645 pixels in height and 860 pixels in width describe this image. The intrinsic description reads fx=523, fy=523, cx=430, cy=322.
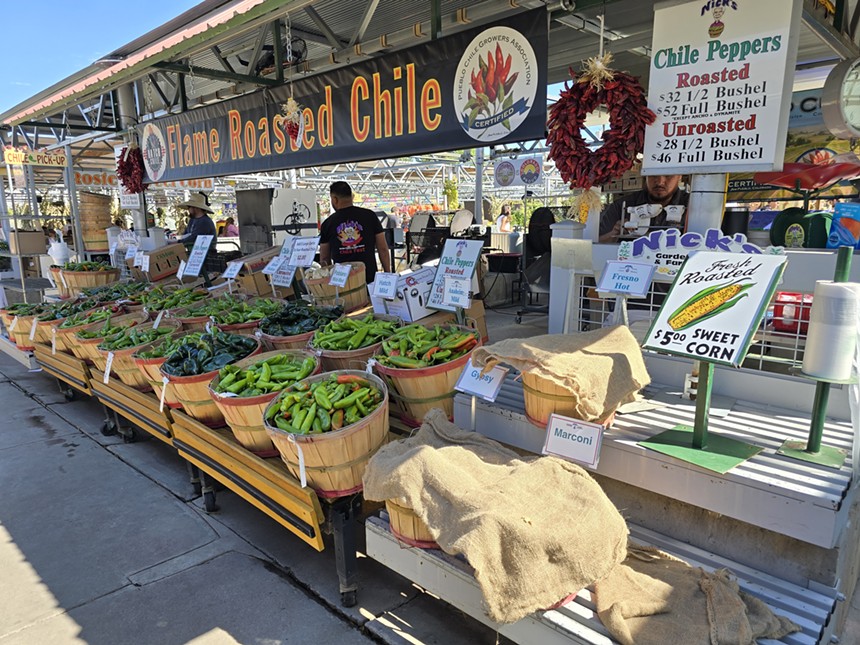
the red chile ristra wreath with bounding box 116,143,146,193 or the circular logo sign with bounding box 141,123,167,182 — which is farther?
the red chile ristra wreath with bounding box 116,143,146,193

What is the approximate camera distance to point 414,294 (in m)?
3.91

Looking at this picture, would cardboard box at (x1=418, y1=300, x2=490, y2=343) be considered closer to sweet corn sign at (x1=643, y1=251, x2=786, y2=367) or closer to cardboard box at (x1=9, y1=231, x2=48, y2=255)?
sweet corn sign at (x1=643, y1=251, x2=786, y2=367)

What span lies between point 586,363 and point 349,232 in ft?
12.3

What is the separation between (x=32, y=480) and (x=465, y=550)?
4.01 m

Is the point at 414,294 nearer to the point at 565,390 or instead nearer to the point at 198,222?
the point at 565,390

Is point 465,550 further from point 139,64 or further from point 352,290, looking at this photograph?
point 139,64

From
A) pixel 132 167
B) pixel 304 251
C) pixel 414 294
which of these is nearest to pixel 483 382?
pixel 414 294

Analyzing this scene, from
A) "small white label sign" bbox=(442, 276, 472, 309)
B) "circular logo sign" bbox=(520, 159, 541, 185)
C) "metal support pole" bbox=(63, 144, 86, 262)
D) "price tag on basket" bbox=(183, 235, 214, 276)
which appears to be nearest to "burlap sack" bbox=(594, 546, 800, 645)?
"small white label sign" bbox=(442, 276, 472, 309)

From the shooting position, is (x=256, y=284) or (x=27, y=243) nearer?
(x=256, y=284)

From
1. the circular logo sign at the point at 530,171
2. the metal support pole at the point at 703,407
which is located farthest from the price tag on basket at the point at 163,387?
the circular logo sign at the point at 530,171

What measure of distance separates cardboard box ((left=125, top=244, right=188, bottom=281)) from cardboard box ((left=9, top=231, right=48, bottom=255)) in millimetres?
A: 3400

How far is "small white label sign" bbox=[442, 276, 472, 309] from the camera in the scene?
3316 mm

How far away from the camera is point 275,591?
279cm

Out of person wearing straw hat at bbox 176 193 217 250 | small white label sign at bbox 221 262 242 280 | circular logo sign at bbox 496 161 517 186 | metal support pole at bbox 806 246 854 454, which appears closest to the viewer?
metal support pole at bbox 806 246 854 454
